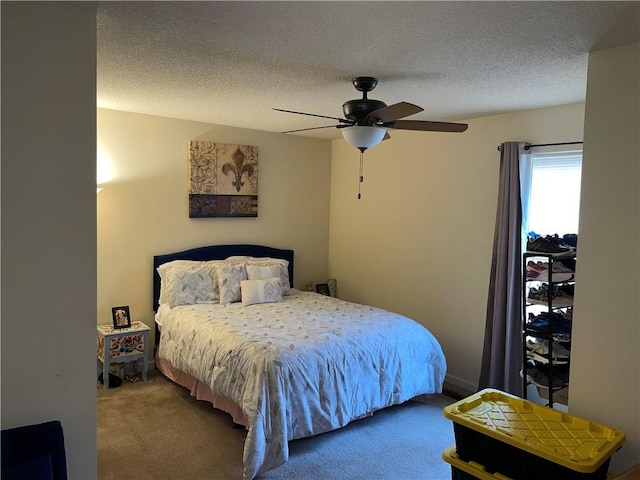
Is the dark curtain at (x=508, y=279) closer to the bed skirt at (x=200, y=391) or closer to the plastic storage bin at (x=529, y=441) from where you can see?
the plastic storage bin at (x=529, y=441)

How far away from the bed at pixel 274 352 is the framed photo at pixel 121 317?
27 centimetres

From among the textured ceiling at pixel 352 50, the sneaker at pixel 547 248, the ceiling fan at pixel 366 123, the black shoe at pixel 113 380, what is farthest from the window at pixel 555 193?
the black shoe at pixel 113 380

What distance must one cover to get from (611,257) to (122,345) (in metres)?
3.69

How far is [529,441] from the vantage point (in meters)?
2.06

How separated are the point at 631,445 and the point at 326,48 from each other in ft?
7.84

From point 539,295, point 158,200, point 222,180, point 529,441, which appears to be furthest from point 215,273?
point 529,441

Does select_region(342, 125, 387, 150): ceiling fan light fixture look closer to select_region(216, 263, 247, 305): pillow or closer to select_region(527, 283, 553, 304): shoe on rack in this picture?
select_region(527, 283, 553, 304): shoe on rack

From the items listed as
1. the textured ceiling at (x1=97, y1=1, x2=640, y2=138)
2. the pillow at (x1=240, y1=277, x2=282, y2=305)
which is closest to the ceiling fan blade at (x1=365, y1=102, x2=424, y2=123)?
the textured ceiling at (x1=97, y1=1, x2=640, y2=138)

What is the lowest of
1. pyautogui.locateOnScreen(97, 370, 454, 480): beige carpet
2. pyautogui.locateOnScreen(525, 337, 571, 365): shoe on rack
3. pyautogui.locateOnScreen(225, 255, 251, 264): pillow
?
pyautogui.locateOnScreen(97, 370, 454, 480): beige carpet

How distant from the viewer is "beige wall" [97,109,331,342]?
14.2 ft

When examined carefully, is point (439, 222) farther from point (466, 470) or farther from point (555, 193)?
point (466, 470)

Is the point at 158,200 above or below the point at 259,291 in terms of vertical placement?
above

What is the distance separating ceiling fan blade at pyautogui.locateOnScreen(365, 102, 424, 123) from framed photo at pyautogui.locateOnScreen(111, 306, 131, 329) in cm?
285

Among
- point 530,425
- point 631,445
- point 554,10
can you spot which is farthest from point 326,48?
point 631,445
